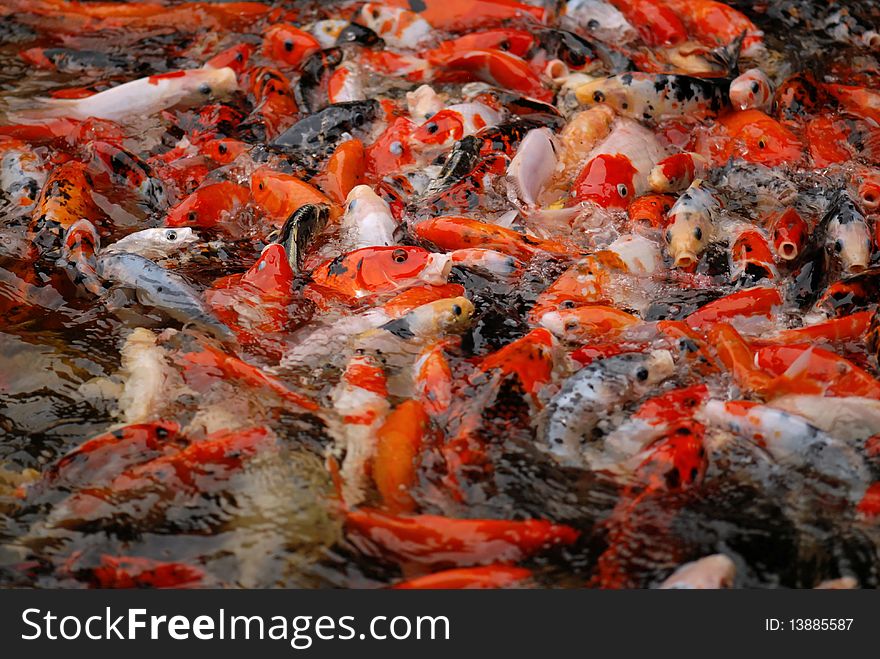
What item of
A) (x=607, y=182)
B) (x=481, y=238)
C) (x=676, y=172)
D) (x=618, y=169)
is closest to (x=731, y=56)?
(x=676, y=172)

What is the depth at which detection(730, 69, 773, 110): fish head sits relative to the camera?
5.77m

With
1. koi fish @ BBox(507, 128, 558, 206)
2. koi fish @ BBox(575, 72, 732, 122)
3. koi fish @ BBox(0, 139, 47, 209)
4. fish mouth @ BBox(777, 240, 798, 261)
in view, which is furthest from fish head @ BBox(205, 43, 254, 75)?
fish mouth @ BBox(777, 240, 798, 261)

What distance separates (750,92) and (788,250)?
4.78 ft

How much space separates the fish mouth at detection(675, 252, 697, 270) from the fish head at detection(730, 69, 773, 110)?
1540 millimetres

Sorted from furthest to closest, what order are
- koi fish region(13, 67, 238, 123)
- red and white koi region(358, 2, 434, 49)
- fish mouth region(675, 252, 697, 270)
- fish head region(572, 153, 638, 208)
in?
1. red and white koi region(358, 2, 434, 49)
2. koi fish region(13, 67, 238, 123)
3. fish head region(572, 153, 638, 208)
4. fish mouth region(675, 252, 697, 270)

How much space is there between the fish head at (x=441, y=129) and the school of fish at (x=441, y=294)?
0.07ft

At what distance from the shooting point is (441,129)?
5586mm

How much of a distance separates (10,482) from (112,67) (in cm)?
382

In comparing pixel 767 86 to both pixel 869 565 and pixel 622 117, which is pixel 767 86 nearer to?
pixel 622 117

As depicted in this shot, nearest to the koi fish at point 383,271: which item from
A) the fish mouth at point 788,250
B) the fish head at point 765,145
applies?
the fish mouth at point 788,250

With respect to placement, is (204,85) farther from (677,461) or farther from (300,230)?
(677,461)

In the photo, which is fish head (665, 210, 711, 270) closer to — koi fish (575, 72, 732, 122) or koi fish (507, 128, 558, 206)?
koi fish (507, 128, 558, 206)

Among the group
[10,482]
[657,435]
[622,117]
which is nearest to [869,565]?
[657,435]

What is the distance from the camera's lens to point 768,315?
4363 millimetres
